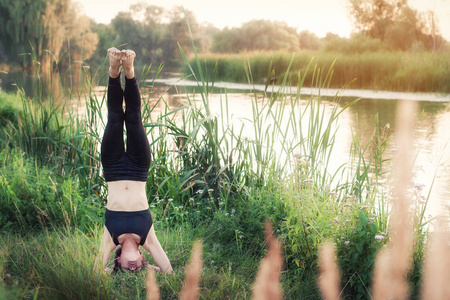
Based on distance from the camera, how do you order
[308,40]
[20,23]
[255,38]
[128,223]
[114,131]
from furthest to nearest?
[308,40]
[255,38]
[20,23]
[114,131]
[128,223]

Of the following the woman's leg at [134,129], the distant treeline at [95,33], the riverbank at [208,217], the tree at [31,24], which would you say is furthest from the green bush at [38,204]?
the tree at [31,24]

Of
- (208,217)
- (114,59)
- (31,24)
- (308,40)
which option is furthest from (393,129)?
(308,40)

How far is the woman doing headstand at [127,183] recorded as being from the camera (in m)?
2.83

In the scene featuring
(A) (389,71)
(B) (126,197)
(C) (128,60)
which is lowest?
(B) (126,197)

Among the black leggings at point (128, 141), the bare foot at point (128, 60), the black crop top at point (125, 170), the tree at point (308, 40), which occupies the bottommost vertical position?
the black crop top at point (125, 170)

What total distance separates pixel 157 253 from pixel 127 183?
466 millimetres

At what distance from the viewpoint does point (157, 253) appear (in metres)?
2.87

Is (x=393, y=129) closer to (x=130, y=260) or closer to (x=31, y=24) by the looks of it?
(x=130, y=260)

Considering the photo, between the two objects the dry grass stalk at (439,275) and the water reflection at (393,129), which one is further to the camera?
the water reflection at (393,129)

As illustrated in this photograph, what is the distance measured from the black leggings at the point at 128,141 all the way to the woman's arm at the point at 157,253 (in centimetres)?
38

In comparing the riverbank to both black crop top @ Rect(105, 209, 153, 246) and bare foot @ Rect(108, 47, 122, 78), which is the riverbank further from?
bare foot @ Rect(108, 47, 122, 78)

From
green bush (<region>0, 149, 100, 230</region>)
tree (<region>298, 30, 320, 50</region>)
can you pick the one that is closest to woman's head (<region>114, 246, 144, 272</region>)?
green bush (<region>0, 149, 100, 230</region>)

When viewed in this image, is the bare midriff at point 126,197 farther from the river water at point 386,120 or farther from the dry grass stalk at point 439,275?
the dry grass stalk at point 439,275

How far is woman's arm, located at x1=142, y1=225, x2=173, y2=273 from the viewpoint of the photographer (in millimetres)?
2844
